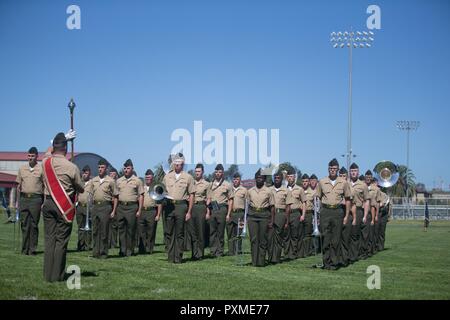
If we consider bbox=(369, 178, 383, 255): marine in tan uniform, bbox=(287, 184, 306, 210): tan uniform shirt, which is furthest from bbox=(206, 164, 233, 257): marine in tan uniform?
bbox=(369, 178, 383, 255): marine in tan uniform

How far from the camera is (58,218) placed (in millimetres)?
11750

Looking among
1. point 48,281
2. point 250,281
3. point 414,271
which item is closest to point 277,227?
point 414,271

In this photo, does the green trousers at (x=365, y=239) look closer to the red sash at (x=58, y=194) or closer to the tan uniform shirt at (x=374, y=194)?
the tan uniform shirt at (x=374, y=194)

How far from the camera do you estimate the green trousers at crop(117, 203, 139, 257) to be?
57.3ft

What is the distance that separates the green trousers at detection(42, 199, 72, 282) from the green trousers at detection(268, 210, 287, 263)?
5543mm

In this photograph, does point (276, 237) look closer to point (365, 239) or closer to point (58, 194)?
point (365, 239)

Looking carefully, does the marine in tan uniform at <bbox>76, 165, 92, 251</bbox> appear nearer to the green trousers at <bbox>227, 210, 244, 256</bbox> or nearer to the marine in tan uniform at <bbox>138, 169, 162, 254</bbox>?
the marine in tan uniform at <bbox>138, 169, 162, 254</bbox>

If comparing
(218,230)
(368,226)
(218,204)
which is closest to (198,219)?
(218,230)

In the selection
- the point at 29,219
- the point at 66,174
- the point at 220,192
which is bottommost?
the point at 29,219

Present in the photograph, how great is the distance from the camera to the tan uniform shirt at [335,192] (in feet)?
49.8

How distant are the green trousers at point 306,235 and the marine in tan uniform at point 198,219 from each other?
9.89 feet

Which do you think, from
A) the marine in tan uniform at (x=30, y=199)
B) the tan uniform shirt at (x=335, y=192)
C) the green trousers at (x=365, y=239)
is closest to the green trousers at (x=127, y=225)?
the marine in tan uniform at (x=30, y=199)

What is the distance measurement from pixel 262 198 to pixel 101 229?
419 cm

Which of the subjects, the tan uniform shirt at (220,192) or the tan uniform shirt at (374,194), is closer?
the tan uniform shirt at (220,192)
